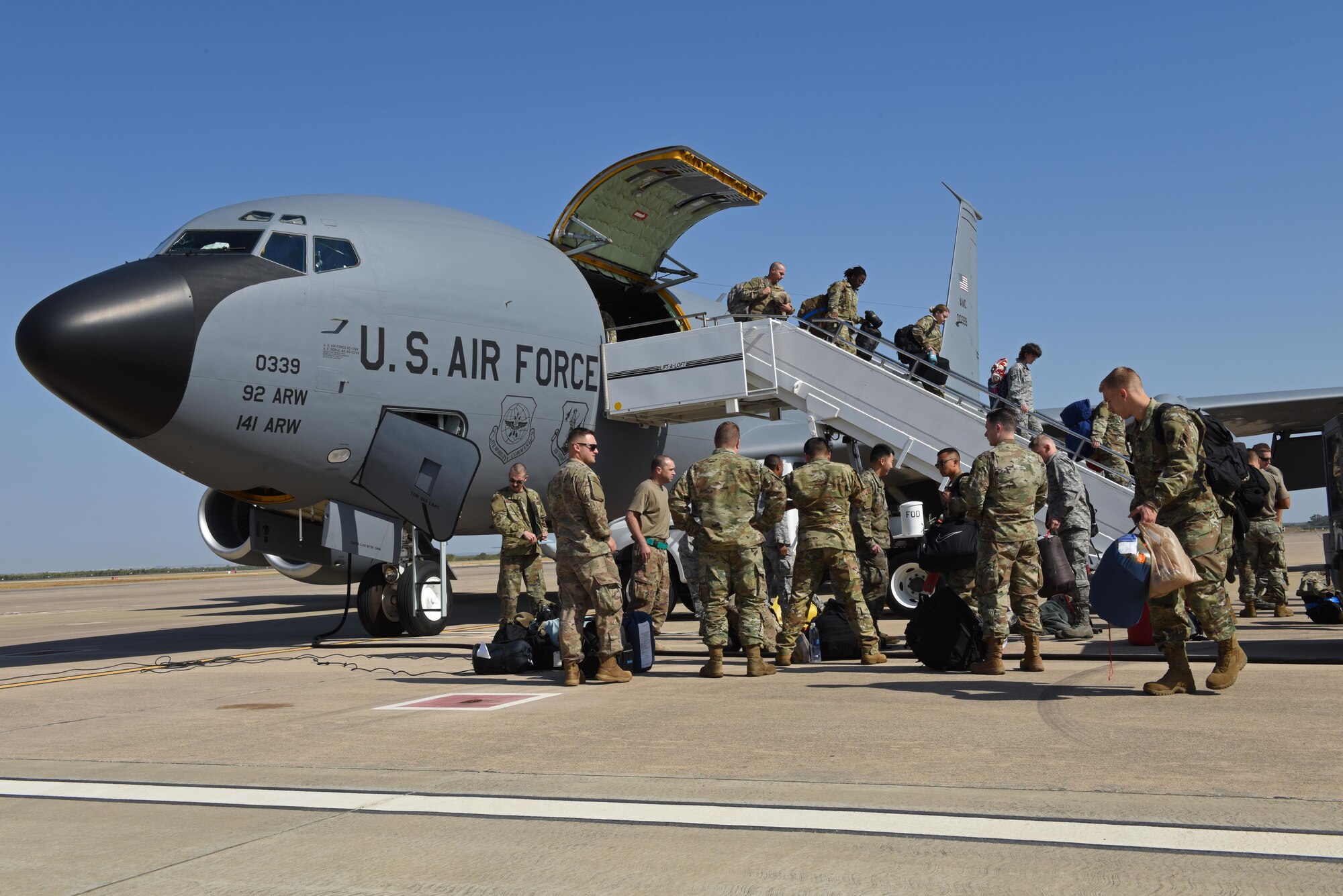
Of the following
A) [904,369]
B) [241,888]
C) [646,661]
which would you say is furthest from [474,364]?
Result: [241,888]

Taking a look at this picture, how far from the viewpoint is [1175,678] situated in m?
6.33

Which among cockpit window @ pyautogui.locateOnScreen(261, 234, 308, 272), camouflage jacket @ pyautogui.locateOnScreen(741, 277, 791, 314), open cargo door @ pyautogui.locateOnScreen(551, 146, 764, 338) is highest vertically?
open cargo door @ pyautogui.locateOnScreen(551, 146, 764, 338)

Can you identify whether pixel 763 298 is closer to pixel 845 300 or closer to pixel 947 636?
pixel 845 300

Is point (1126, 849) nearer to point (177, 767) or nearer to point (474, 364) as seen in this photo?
point (177, 767)

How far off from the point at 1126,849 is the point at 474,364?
28.6ft

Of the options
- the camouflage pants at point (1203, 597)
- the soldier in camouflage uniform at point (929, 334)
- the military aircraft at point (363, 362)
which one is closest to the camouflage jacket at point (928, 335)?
the soldier in camouflage uniform at point (929, 334)

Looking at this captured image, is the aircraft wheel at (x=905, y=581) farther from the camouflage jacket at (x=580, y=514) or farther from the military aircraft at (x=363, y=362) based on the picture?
the camouflage jacket at (x=580, y=514)

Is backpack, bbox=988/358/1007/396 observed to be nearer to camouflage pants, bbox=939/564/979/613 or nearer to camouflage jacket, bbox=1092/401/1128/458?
camouflage jacket, bbox=1092/401/1128/458

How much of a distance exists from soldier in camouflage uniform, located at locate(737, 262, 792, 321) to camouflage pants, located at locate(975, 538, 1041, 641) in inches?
263

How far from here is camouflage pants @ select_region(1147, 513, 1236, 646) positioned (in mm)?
6250

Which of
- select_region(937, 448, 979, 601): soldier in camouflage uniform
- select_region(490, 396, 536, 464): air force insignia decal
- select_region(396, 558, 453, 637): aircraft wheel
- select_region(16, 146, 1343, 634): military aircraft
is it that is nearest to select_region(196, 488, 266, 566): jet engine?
select_region(16, 146, 1343, 634): military aircraft

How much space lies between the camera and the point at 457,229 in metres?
11.6

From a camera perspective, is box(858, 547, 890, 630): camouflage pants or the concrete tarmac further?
box(858, 547, 890, 630): camouflage pants

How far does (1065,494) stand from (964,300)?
39.0 feet
